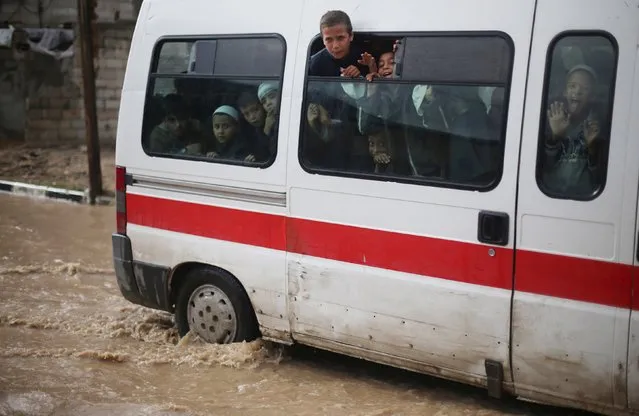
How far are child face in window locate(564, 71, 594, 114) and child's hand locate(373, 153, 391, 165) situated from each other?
1043mm

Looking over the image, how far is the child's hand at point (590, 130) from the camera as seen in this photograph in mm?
3670

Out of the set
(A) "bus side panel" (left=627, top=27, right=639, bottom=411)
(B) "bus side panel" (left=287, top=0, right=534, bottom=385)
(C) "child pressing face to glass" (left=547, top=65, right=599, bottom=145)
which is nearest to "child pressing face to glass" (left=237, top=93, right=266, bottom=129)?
(B) "bus side panel" (left=287, top=0, right=534, bottom=385)

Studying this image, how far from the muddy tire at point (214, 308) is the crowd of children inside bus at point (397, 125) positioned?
858mm

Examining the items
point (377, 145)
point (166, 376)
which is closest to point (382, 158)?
point (377, 145)

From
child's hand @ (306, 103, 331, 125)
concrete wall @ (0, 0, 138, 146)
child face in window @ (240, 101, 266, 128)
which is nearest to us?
child's hand @ (306, 103, 331, 125)

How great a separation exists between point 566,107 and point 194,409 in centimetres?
277

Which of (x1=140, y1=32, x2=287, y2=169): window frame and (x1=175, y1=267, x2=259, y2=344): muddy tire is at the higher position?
(x1=140, y1=32, x2=287, y2=169): window frame

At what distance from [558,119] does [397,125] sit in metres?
0.91

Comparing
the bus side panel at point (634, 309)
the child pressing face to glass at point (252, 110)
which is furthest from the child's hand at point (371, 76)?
the bus side panel at point (634, 309)

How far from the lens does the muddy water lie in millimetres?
4676

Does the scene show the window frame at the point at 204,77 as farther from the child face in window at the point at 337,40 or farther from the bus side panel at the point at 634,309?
the bus side panel at the point at 634,309

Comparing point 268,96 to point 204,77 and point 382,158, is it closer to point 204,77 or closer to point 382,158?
point 204,77

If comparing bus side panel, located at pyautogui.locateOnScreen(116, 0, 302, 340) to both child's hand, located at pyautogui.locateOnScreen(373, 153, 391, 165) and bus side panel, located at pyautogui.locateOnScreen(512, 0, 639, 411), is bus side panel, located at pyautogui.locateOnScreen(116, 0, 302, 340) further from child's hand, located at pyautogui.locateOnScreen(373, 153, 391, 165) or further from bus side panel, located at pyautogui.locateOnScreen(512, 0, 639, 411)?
bus side panel, located at pyautogui.locateOnScreen(512, 0, 639, 411)

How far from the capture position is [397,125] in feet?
14.2
